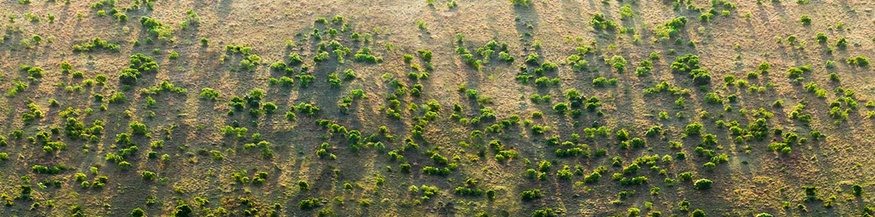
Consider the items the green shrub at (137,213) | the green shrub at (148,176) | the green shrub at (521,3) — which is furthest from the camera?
the green shrub at (521,3)

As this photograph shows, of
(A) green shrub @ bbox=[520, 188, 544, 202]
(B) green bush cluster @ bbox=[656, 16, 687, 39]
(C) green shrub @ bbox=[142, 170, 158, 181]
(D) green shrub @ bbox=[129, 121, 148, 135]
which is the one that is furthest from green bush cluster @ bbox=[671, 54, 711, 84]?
(C) green shrub @ bbox=[142, 170, 158, 181]

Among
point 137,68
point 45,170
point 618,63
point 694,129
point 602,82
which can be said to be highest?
point 137,68

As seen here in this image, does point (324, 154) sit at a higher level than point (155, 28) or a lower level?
lower

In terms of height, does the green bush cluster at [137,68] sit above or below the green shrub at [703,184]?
above

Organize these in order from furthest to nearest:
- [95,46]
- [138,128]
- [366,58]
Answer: [95,46]
[366,58]
[138,128]

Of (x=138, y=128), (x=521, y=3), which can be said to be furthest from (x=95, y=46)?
(x=521, y=3)

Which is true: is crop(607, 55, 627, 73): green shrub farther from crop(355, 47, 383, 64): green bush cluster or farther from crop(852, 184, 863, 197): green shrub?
crop(852, 184, 863, 197): green shrub

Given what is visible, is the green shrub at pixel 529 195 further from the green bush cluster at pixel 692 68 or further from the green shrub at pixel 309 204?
the green bush cluster at pixel 692 68

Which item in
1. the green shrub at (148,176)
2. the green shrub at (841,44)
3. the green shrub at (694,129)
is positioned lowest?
the green shrub at (148,176)

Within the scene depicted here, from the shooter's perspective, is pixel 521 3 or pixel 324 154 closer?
pixel 324 154

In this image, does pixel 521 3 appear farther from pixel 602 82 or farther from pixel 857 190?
pixel 857 190

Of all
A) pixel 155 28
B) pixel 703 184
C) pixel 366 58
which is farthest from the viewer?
pixel 155 28

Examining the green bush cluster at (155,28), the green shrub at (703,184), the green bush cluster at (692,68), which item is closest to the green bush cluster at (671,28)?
the green bush cluster at (692,68)
